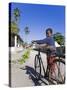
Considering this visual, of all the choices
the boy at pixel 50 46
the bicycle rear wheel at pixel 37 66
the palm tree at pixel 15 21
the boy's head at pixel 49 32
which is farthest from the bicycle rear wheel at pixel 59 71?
the palm tree at pixel 15 21

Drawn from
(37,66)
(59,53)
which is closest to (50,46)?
(59,53)

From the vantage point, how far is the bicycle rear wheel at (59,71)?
2.60 metres

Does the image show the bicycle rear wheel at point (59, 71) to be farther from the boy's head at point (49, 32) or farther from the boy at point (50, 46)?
the boy's head at point (49, 32)

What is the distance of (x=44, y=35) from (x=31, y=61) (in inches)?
Result: 12.1

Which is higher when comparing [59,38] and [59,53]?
[59,38]

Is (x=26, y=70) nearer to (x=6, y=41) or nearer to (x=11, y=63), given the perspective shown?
(x=11, y=63)

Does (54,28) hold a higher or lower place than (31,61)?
higher

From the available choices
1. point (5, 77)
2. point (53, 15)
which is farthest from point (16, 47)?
point (53, 15)

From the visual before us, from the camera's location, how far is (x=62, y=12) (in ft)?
8.61

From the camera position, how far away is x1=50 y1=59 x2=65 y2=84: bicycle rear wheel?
8.54ft

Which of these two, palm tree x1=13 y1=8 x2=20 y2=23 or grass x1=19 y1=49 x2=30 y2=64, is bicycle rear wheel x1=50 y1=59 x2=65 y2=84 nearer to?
grass x1=19 y1=49 x2=30 y2=64

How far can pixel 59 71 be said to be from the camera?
2.61m

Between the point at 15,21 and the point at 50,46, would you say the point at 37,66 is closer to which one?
the point at 50,46

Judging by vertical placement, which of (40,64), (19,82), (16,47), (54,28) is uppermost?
(54,28)
